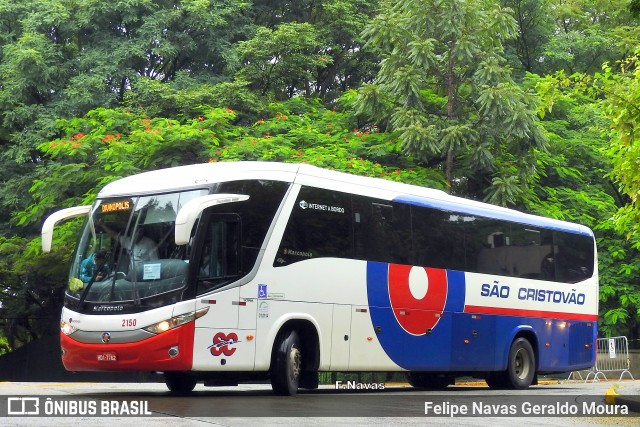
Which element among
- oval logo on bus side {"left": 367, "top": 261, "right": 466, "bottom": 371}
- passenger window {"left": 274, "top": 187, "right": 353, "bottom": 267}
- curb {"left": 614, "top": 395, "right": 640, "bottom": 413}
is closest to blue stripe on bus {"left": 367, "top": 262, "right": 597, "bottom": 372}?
oval logo on bus side {"left": 367, "top": 261, "right": 466, "bottom": 371}

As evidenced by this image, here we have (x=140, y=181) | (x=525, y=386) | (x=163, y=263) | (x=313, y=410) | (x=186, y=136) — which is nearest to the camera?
(x=313, y=410)

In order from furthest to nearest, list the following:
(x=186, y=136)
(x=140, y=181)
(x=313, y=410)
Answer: (x=186, y=136), (x=140, y=181), (x=313, y=410)

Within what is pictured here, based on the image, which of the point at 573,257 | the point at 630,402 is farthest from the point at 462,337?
the point at 630,402

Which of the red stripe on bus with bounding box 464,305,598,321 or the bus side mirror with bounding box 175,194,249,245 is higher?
the bus side mirror with bounding box 175,194,249,245

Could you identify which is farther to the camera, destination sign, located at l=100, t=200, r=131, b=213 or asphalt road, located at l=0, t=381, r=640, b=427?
destination sign, located at l=100, t=200, r=131, b=213

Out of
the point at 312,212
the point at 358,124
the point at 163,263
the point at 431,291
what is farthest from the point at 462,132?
the point at 163,263

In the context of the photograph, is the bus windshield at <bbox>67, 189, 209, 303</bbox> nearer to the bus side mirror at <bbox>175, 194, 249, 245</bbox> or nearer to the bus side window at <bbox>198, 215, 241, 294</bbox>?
the bus side window at <bbox>198, 215, 241, 294</bbox>

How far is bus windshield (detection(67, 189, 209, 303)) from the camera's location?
48.3 ft

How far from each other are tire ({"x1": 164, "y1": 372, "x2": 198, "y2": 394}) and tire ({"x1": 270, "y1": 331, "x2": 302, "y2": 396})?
5.11ft

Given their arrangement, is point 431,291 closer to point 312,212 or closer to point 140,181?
point 312,212

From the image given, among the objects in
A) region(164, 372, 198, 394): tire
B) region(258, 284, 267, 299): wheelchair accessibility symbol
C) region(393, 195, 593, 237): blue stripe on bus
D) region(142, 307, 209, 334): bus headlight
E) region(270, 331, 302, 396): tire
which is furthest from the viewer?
region(393, 195, 593, 237): blue stripe on bus

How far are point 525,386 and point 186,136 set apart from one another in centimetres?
1005

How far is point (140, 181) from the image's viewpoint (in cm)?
1594

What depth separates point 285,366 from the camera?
51.4 feet
